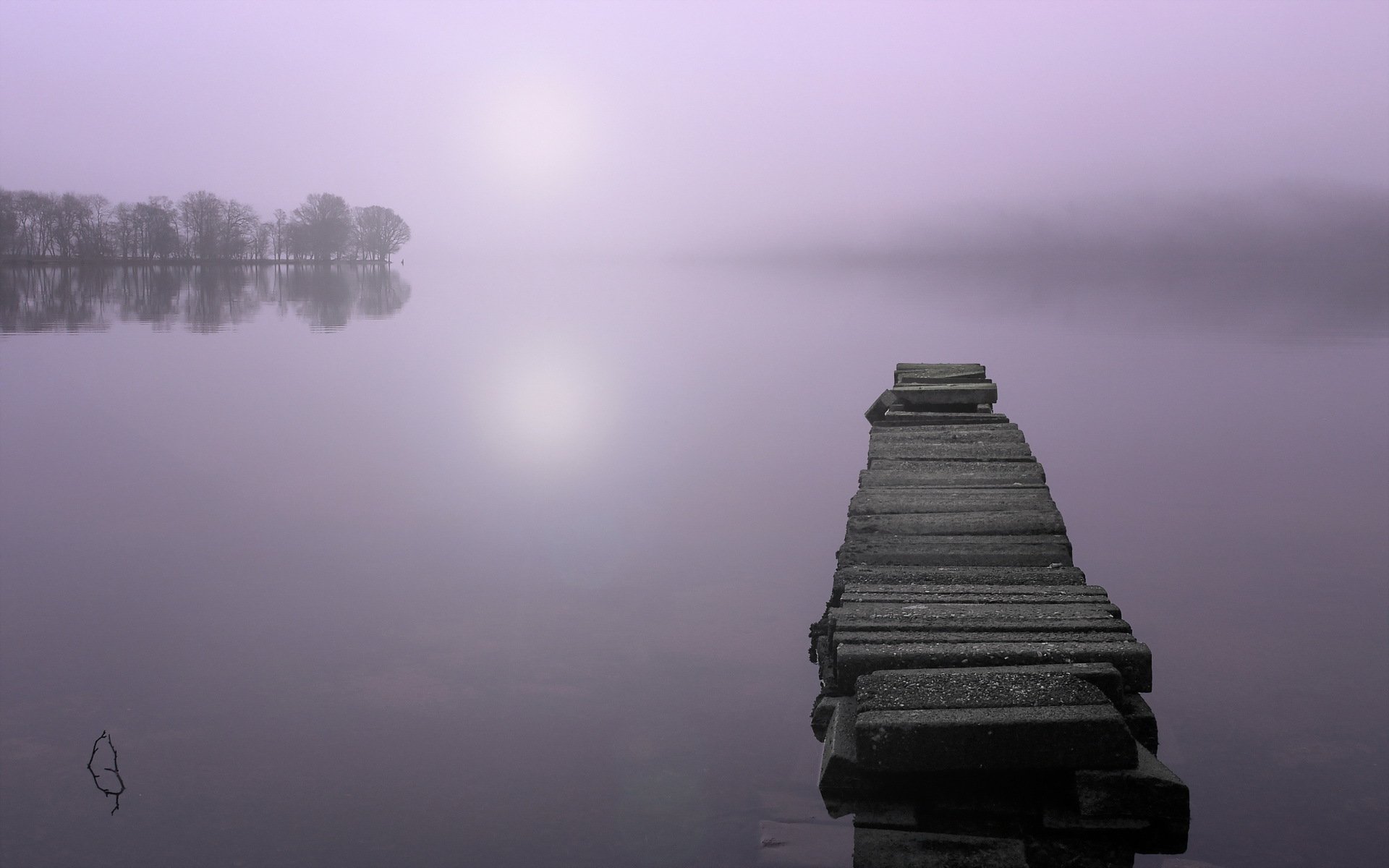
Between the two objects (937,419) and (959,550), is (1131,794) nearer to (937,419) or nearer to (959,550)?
(959,550)

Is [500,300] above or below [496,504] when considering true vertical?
above

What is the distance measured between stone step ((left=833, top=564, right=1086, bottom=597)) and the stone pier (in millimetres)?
14

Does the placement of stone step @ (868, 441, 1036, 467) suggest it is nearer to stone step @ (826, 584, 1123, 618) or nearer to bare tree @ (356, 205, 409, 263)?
stone step @ (826, 584, 1123, 618)

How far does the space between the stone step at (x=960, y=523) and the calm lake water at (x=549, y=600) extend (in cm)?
155

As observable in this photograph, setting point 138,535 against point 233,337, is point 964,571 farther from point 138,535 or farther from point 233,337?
point 233,337

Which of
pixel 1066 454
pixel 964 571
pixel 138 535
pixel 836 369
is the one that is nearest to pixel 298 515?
pixel 138 535

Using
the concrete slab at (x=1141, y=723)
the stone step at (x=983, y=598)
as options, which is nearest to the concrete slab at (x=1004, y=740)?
the concrete slab at (x=1141, y=723)

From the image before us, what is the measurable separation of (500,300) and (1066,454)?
205 feet

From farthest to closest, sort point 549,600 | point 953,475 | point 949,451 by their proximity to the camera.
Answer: point 549,600 → point 949,451 → point 953,475

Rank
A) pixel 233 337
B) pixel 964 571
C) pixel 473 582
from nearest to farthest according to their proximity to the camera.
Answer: pixel 964 571
pixel 473 582
pixel 233 337

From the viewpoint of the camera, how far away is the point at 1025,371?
32375 mm

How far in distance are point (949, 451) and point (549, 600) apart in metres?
4.23

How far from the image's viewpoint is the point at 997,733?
13.7ft

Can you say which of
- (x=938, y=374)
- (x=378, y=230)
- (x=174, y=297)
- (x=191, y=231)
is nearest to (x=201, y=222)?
(x=191, y=231)
